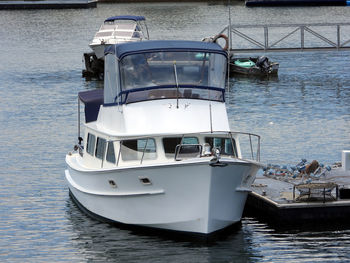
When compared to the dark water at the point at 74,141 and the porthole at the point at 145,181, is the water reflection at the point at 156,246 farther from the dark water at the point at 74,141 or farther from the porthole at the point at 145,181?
the porthole at the point at 145,181

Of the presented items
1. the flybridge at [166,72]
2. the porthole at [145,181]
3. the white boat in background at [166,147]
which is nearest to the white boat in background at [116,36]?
the white boat in background at [166,147]

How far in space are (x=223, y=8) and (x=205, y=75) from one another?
5278 inches

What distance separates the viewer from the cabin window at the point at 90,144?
80.8ft

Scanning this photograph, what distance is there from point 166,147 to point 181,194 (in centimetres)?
160

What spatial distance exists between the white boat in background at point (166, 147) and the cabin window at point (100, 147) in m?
0.03

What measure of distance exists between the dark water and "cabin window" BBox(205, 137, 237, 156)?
2212mm

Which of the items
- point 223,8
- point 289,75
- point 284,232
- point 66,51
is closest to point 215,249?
A: point 284,232

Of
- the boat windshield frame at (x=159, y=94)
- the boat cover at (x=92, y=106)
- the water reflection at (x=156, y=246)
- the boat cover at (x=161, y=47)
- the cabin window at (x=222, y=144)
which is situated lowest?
the water reflection at (x=156, y=246)

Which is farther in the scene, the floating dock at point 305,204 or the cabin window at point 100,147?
the cabin window at point 100,147

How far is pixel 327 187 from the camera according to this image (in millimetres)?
22859

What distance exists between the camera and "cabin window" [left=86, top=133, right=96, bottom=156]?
2463 cm

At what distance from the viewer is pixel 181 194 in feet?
68.8

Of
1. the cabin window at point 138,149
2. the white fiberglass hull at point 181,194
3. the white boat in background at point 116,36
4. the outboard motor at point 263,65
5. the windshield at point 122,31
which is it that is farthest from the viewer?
the windshield at point 122,31

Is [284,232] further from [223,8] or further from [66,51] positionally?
[223,8]
